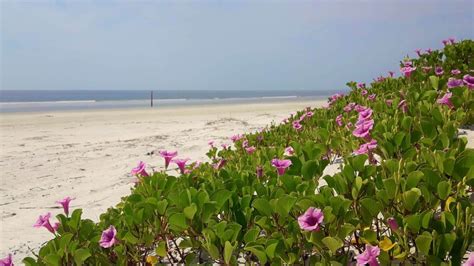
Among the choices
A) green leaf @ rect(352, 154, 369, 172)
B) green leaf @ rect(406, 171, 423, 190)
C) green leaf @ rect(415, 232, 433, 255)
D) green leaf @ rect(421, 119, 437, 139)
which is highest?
green leaf @ rect(421, 119, 437, 139)

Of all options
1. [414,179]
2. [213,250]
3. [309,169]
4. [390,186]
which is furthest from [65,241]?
[414,179]

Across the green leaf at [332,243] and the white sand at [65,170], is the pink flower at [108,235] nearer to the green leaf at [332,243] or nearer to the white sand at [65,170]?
the green leaf at [332,243]

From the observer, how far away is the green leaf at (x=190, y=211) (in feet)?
7.07

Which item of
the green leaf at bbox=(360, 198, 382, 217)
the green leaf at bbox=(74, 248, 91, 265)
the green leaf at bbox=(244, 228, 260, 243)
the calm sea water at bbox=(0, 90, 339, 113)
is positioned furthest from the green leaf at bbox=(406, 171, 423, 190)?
the calm sea water at bbox=(0, 90, 339, 113)

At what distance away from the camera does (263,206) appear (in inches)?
86.5

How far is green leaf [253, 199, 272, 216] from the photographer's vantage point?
2.18 meters

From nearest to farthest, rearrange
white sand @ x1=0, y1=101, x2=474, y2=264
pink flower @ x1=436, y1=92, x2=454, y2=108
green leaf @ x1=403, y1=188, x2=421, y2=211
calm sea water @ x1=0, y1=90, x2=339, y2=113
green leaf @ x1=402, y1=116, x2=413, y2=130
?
green leaf @ x1=403, y1=188, x2=421, y2=211 → green leaf @ x1=402, y1=116, x2=413, y2=130 → pink flower @ x1=436, y1=92, x2=454, y2=108 → white sand @ x1=0, y1=101, x2=474, y2=264 → calm sea water @ x1=0, y1=90, x2=339, y2=113

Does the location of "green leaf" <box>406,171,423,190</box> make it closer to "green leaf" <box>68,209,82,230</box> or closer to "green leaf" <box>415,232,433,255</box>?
"green leaf" <box>415,232,433,255</box>

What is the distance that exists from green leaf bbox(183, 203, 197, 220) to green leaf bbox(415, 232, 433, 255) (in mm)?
1017

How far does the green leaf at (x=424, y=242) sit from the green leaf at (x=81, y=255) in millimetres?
1510

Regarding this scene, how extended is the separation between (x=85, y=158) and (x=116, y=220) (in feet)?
23.1

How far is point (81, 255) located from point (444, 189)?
5.87ft

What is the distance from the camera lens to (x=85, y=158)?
906cm

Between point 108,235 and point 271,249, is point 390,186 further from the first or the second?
point 108,235
